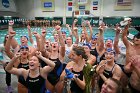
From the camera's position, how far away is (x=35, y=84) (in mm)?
2738

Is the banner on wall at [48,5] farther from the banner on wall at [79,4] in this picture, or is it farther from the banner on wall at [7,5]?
the banner on wall at [7,5]

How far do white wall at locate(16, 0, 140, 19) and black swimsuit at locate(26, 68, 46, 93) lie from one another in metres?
20.3

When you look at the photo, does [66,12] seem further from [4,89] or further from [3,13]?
[4,89]

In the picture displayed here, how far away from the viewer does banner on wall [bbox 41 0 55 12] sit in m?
23.8

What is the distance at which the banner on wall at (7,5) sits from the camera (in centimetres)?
2096

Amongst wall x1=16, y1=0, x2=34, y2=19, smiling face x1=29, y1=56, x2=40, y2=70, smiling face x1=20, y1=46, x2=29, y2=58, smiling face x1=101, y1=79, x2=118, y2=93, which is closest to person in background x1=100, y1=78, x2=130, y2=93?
smiling face x1=101, y1=79, x2=118, y2=93

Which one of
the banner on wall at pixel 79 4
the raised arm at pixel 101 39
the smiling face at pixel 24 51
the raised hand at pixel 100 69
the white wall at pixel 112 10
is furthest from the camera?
the banner on wall at pixel 79 4

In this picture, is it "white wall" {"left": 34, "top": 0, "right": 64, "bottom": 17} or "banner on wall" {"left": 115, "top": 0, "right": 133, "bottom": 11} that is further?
"white wall" {"left": 34, "top": 0, "right": 64, "bottom": 17}

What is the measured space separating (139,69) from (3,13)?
22.2 metres

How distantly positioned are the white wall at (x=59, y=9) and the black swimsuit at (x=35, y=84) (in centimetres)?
2030

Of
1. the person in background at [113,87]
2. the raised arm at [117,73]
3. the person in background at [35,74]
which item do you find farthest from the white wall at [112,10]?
the person in background at [113,87]

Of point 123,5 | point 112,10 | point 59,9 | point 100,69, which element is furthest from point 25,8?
point 100,69

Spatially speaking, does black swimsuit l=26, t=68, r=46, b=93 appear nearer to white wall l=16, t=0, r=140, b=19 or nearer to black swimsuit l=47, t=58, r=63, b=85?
black swimsuit l=47, t=58, r=63, b=85

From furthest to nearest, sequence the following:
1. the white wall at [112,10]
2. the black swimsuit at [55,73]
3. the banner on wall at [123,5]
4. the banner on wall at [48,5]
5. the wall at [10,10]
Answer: the banner on wall at [48,5]
the wall at [10,10]
the banner on wall at [123,5]
the white wall at [112,10]
the black swimsuit at [55,73]
